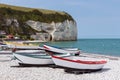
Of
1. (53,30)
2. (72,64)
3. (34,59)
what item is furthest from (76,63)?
(53,30)

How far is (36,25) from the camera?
12738 centimetres

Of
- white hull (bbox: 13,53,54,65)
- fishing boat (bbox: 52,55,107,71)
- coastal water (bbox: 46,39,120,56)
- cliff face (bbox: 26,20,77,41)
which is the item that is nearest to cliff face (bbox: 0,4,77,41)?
cliff face (bbox: 26,20,77,41)

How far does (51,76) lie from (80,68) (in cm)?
251

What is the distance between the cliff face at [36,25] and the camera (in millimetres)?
119625

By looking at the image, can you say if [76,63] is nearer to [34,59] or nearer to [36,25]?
[34,59]

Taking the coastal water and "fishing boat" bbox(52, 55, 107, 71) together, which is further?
the coastal water

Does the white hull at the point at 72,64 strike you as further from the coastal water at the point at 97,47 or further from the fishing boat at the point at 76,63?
the coastal water at the point at 97,47

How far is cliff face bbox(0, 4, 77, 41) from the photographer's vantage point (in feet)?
392

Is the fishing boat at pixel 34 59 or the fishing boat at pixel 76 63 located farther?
the fishing boat at pixel 34 59

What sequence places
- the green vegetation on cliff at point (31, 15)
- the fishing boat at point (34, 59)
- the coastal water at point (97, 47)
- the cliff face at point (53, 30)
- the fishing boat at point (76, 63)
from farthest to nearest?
the cliff face at point (53, 30) < the green vegetation on cliff at point (31, 15) < the coastal water at point (97, 47) < the fishing boat at point (34, 59) < the fishing boat at point (76, 63)

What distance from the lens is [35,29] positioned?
12606 cm

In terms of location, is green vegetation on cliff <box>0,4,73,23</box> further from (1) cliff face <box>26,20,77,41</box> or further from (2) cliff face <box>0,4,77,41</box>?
(1) cliff face <box>26,20,77,41</box>

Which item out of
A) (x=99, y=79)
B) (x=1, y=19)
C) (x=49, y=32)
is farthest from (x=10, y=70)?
(x=49, y=32)

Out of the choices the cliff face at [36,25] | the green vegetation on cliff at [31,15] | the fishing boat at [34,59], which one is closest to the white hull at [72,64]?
the fishing boat at [34,59]
